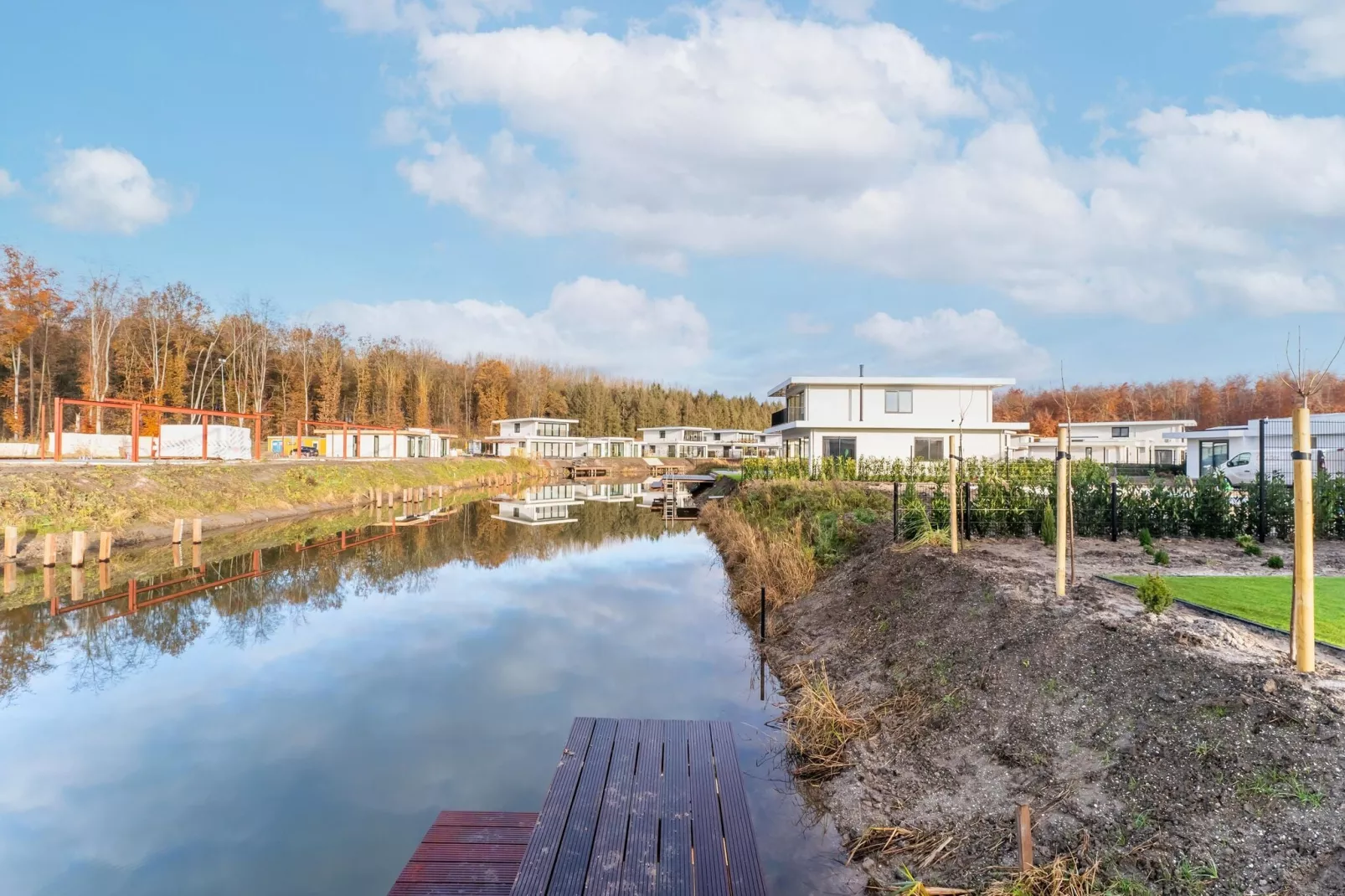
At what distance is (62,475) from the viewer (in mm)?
19531

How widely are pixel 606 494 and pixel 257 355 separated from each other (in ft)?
104

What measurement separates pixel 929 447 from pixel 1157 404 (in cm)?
6158

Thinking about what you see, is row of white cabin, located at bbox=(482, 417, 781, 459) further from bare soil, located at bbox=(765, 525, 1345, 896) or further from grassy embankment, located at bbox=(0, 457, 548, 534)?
bare soil, located at bbox=(765, 525, 1345, 896)

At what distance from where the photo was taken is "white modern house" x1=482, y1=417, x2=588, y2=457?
6775 centimetres

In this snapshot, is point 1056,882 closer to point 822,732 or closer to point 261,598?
point 822,732

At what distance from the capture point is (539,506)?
118 feet

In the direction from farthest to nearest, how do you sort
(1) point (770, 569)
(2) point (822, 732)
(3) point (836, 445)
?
(3) point (836, 445) → (1) point (770, 569) → (2) point (822, 732)

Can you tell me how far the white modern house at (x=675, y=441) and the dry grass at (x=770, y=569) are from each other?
5991 cm

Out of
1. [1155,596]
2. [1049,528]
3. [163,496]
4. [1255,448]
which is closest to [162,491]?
[163,496]

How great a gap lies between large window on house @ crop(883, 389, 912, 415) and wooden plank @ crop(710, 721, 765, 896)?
28.0 m

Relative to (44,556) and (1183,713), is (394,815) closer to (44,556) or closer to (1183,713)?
(1183,713)

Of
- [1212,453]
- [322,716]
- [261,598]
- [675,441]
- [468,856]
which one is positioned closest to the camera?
[468,856]

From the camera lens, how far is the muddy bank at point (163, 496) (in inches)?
695

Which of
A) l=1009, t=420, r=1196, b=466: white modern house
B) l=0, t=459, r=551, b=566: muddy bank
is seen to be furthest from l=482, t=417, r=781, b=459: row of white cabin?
l=0, t=459, r=551, b=566: muddy bank
